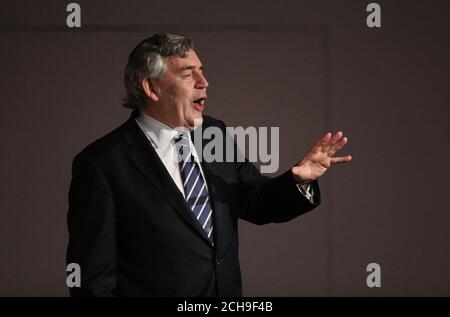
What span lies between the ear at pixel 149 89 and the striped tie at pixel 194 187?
128mm

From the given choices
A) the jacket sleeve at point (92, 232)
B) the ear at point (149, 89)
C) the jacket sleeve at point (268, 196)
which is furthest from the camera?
the ear at point (149, 89)

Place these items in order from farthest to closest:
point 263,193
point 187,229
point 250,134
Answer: point 250,134
point 263,193
point 187,229

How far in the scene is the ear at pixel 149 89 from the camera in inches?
74.8

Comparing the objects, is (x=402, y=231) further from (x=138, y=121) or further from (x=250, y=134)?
(x=138, y=121)

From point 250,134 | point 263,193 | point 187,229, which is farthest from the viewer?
point 250,134

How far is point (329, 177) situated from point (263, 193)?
7.31 ft

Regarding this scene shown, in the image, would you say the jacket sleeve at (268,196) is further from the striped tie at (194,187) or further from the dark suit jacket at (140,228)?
the striped tie at (194,187)

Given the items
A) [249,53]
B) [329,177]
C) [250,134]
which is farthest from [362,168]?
[249,53]

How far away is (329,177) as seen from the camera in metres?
4.05

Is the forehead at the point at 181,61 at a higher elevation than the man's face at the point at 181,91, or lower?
higher

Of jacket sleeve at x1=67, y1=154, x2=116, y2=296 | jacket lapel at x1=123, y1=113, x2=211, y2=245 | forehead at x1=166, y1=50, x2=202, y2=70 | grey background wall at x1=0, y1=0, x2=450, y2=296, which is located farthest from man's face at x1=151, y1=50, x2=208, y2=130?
grey background wall at x1=0, y1=0, x2=450, y2=296

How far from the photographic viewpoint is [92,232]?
169 centimetres

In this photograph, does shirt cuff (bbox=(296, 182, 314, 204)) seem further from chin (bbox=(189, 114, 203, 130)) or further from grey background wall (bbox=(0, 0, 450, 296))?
grey background wall (bbox=(0, 0, 450, 296))

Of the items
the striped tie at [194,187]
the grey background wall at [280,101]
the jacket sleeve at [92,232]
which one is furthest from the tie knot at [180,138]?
the grey background wall at [280,101]
